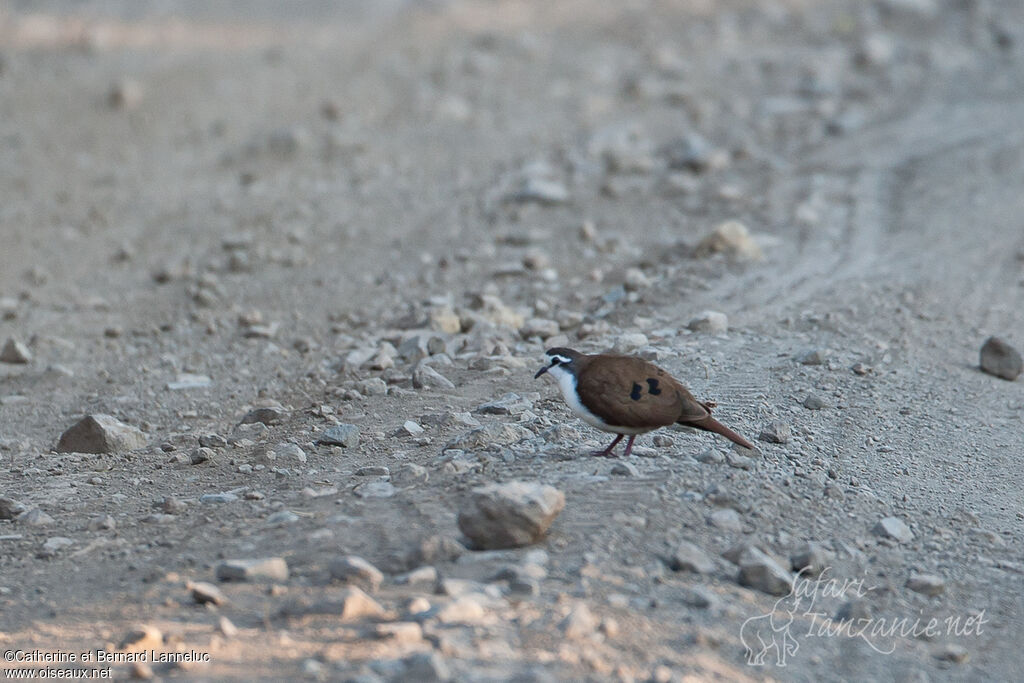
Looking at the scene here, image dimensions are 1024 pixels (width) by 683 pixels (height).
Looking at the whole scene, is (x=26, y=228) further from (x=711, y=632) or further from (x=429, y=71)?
(x=711, y=632)

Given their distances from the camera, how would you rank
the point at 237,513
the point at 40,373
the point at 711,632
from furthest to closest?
the point at 40,373 → the point at 237,513 → the point at 711,632

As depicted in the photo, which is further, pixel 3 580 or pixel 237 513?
pixel 237 513

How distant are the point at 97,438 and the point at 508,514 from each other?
106 inches

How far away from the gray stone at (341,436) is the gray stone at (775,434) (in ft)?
6.47

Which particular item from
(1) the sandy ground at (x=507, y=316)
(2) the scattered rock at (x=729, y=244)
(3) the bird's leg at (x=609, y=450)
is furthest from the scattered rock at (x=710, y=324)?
(3) the bird's leg at (x=609, y=450)

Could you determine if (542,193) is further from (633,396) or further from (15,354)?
(633,396)

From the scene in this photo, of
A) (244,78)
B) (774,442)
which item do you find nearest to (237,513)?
(774,442)

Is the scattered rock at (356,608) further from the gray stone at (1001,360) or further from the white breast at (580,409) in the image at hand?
the gray stone at (1001,360)

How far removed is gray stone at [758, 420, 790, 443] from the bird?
1.52 feet

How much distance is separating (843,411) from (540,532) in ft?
7.70

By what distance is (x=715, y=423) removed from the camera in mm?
4816

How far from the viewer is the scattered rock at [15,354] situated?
710cm

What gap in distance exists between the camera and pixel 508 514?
13.6ft

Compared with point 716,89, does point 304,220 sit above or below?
below
